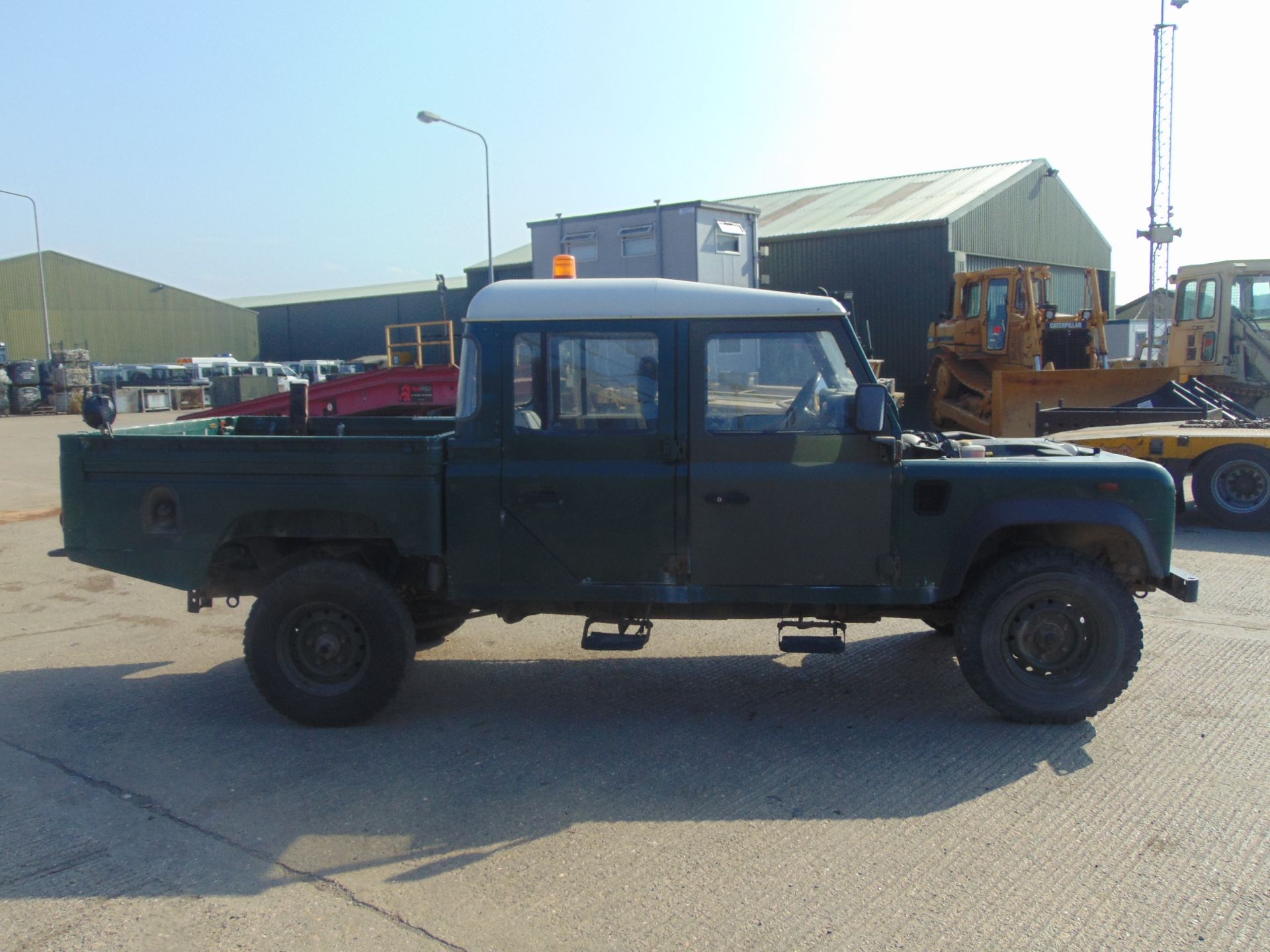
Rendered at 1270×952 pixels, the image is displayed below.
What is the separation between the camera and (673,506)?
5098 millimetres

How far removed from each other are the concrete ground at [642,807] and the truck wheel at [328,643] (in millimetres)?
190

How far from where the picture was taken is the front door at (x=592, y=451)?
5.11m

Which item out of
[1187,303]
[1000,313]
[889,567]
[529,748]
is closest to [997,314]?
[1000,313]

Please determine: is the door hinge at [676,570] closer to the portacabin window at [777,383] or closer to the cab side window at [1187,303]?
the portacabin window at [777,383]

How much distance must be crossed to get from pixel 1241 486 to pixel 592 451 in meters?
8.68

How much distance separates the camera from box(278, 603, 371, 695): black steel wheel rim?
17.6 ft

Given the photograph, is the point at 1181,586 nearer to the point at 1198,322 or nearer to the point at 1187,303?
the point at 1198,322

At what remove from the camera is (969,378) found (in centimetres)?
1833

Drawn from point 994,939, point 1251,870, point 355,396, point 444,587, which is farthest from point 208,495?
point 355,396

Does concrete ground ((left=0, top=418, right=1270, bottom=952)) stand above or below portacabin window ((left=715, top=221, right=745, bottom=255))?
below

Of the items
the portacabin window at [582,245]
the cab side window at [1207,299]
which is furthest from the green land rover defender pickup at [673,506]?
the portacabin window at [582,245]

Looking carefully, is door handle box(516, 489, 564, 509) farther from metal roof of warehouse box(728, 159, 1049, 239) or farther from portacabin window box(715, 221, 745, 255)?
metal roof of warehouse box(728, 159, 1049, 239)

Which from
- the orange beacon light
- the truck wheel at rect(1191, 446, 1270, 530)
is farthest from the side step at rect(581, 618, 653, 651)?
the truck wheel at rect(1191, 446, 1270, 530)

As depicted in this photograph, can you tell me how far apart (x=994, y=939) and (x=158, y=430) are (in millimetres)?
5547
